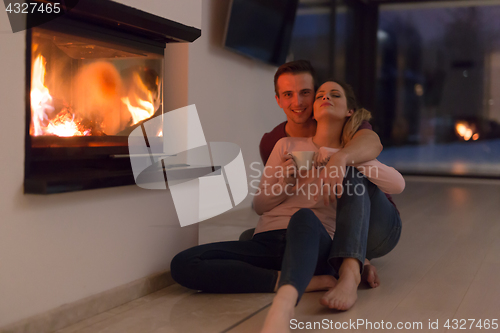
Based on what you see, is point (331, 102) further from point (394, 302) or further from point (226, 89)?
point (226, 89)

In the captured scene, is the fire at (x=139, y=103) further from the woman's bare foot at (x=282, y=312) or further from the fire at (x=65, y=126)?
the woman's bare foot at (x=282, y=312)

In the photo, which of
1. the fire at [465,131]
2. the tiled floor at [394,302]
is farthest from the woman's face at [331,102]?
the fire at [465,131]

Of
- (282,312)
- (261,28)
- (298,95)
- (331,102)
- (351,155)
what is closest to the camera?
(282,312)

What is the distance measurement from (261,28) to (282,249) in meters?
2.27

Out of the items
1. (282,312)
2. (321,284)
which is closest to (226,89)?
(321,284)

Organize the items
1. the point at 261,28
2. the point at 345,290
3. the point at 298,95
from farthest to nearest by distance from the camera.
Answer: the point at 261,28, the point at 298,95, the point at 345,290

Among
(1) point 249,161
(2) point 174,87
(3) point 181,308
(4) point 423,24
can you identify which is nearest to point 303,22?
(4) point 423,24

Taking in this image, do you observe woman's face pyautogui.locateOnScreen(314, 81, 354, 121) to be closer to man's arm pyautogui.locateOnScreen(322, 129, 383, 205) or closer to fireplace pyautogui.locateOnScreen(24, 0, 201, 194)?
man's arm pyautogui.locateOnScreen(322, 129, 383, 205)

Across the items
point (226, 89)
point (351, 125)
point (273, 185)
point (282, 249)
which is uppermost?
point (226, 89)

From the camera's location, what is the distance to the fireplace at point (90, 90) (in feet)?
4.34

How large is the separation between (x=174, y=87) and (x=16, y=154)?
0.86 meters

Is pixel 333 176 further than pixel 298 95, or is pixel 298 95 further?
pixel 298 95

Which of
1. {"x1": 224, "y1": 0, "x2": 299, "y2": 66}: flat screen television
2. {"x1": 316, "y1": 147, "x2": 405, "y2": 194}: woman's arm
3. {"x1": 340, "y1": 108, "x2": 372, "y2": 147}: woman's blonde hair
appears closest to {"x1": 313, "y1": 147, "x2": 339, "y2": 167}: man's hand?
{"x1": 316, "y1": 147, "x2": 405, "y2": 194}: woman's arm

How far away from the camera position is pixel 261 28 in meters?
3.50
